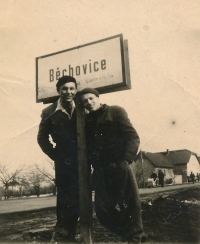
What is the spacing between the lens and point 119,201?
1288 millimetres

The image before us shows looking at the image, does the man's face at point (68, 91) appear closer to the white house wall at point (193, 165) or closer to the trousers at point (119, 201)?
the trousers at point (119, 201)

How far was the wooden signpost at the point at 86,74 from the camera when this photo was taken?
4.40 feet

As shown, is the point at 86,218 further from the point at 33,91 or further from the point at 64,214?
the point at 33,91

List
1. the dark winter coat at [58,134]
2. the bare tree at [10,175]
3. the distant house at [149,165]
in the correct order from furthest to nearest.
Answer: the bare tree at [10,175]
the dark winter coat at [58,134]
the distant house at [149,165]

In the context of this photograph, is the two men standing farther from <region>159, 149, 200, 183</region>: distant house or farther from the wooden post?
<region>159, 149, 200, 183</region>: distant house

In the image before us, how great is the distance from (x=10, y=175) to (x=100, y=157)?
1.95 feet

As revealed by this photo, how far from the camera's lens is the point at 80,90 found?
1.44 m

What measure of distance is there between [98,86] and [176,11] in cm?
57

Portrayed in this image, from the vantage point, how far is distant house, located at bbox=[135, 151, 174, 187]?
1.33 m

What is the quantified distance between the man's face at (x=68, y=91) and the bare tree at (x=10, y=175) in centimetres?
48

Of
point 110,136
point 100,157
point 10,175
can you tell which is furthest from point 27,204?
point 110,136

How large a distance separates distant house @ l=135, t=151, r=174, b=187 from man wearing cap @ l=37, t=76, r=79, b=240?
317mm

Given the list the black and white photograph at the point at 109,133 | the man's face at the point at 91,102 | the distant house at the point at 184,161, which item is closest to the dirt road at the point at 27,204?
the black and white photograph at the point at 109,133

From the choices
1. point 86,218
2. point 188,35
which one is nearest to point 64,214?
point 86,218
